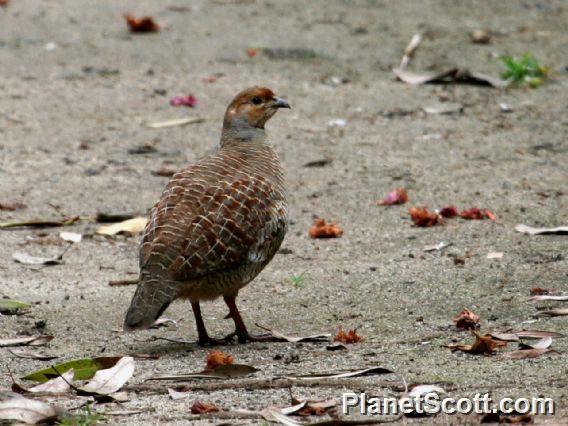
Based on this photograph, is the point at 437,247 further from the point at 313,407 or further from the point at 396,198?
the point at 313,407

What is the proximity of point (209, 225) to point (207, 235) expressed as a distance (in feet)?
0.21

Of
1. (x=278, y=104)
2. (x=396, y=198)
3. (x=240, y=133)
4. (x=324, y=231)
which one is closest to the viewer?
(x=240, y=133)

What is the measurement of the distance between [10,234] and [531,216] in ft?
11.9

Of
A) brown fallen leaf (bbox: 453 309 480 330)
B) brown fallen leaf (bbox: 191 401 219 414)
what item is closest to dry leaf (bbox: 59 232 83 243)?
brown fallen leaf (bbox: 453 309 480 330)

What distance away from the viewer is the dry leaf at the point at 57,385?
4.94 metres

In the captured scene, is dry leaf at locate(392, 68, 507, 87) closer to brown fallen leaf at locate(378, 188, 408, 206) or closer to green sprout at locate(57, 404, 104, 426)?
brown fallen leaf at locate(378, 188, 408, 206)

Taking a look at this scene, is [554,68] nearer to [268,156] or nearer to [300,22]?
[300,22]

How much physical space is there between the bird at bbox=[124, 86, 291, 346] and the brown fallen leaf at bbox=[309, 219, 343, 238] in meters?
1.33

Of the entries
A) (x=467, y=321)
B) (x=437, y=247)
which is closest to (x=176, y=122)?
(x=437, y=247)

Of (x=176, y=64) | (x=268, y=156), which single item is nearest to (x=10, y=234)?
(x=268, y=156)

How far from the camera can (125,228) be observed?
7.93m

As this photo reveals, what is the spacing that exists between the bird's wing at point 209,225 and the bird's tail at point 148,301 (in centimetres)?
7

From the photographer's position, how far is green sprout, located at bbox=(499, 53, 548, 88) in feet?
36.0

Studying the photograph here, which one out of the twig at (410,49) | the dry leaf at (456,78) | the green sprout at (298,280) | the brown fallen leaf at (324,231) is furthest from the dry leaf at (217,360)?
the twig at (410,49)
